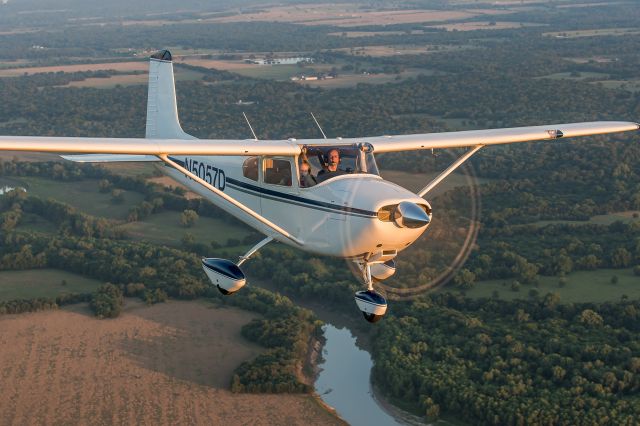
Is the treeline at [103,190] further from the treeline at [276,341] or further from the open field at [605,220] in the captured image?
the open field at [605,220]

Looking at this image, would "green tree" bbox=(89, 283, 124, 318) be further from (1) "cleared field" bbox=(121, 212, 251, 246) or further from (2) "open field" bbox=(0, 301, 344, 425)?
(1) "cleared field" bbox=(121, 212, 251, 246)

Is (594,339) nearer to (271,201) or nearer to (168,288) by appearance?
(168,288)

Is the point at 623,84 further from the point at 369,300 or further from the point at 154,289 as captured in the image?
the point at 369,300

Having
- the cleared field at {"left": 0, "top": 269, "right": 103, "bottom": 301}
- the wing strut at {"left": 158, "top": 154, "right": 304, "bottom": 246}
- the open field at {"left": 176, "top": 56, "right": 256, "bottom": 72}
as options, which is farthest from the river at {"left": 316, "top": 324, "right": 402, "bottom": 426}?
the open field at {"left": 176, "top": 56, "right": 256, "bottom": 72}

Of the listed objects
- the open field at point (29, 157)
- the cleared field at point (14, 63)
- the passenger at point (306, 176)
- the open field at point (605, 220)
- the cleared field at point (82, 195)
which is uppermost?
the passenger at point (306, 176)

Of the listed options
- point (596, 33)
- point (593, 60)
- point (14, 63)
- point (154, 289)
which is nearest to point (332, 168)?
point (154, 289)

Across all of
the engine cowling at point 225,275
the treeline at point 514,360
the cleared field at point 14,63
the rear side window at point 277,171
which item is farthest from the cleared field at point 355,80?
the rear side window at point 277,171

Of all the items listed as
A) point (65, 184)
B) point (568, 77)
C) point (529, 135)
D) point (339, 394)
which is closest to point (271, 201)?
point (529, 135)
